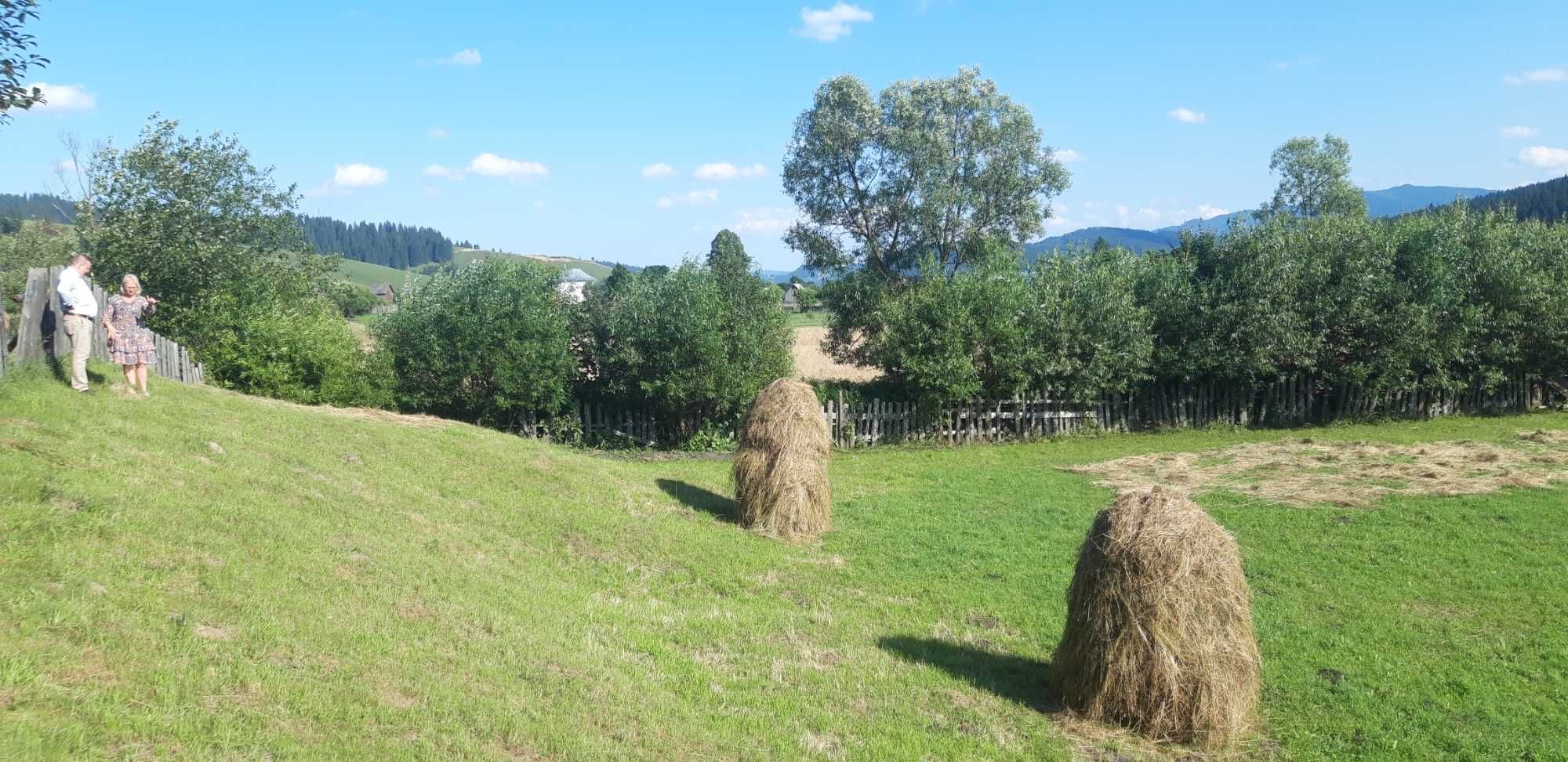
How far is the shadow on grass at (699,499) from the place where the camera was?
47.3ft

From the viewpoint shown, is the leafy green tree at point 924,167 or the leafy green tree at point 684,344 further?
the leafy green tree at point 924,167

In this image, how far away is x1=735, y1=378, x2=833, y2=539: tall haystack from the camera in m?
13.3

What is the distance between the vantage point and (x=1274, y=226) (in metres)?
27.2

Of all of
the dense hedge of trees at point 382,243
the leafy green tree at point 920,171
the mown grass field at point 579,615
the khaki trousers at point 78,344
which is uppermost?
the dense hedge of trees at point 382,243

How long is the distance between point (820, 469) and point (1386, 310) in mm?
22027

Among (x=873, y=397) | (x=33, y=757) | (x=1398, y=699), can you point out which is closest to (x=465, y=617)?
(x=33, y=757)

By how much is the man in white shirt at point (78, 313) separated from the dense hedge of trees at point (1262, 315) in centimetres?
1753

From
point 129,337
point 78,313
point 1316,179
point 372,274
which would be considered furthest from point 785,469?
point 372,274

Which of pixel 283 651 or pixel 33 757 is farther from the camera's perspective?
pixel 283 651

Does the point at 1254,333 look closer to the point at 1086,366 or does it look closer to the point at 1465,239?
the point at 1086,366

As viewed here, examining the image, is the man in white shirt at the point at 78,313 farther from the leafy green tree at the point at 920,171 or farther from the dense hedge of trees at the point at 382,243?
the dense hedge of trees at the point at 382,243

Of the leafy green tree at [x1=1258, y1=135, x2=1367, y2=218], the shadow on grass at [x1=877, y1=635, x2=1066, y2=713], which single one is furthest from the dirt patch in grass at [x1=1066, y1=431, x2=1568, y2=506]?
the leafy green tree at [x1=1258, y1=135, x2=1367, y2=218]

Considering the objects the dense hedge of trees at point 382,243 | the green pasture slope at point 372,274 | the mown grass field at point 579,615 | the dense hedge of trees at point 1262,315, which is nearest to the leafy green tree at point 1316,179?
the dense hedge of trees at point 1262,315

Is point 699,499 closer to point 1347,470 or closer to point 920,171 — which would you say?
point 1347,470
